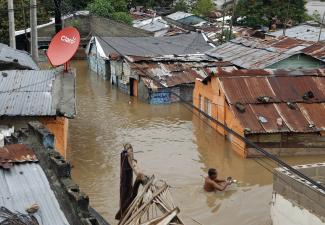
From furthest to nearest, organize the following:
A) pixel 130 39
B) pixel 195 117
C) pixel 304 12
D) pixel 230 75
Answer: pixel 304 12 < pixel 130 39 < pixel 195 117 < pixel 230 75

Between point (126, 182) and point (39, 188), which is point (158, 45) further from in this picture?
point (39, 188)

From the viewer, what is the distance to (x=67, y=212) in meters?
6.70

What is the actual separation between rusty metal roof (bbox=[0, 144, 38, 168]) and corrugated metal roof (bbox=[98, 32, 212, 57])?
25422 mm

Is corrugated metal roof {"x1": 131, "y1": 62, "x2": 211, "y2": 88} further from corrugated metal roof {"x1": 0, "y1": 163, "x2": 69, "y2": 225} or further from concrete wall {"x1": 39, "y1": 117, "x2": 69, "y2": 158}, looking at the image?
corrugated metal roof {"x1": 0, "y1": 163, "x2": 69, "y2": 225}

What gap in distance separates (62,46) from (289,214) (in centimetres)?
867

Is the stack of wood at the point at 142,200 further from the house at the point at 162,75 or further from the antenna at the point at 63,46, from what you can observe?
the house at the point at 162,75

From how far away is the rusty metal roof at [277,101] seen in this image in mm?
18500

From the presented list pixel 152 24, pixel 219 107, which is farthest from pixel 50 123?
pixel 152 24

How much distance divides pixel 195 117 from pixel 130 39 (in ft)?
46.7

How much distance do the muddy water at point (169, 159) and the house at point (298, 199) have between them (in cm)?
195

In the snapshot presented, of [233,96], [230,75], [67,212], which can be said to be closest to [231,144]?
[233,96]

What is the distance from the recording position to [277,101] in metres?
19.6

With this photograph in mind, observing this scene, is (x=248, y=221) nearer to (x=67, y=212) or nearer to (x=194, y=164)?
(x=194, y=164)

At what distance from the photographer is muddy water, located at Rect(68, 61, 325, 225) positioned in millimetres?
14430
